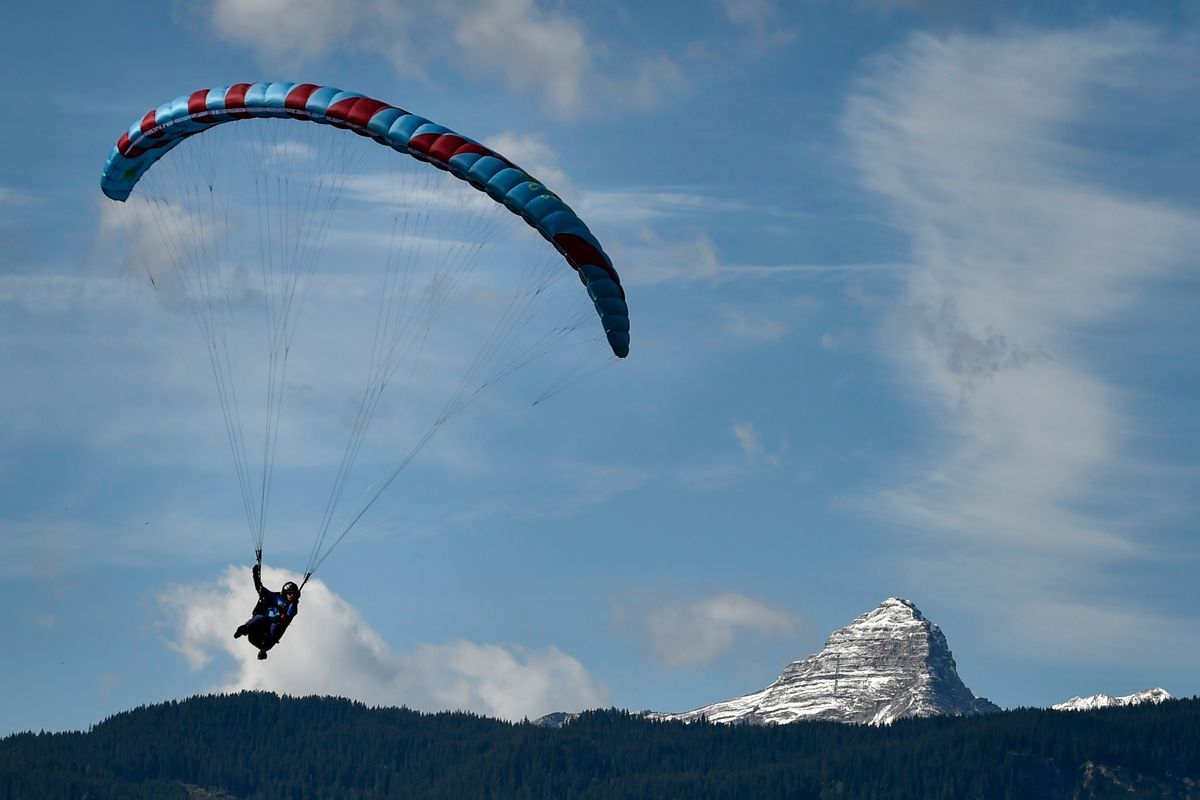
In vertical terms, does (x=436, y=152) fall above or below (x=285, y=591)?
above

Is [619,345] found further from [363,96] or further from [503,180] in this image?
[363,96]

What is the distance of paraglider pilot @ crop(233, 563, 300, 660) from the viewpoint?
216 feet

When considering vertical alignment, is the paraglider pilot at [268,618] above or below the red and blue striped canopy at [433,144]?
below

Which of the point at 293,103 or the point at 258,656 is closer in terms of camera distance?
the point at 258,656

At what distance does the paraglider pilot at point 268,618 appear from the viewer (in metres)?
65.9

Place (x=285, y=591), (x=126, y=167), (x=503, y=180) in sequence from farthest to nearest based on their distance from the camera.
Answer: (x=126, y=167)
(x=503, y=180)
(x=285, y=591)

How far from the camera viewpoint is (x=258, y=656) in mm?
66625

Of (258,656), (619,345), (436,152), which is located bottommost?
(258,656)

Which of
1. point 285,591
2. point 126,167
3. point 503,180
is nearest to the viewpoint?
point 285,591

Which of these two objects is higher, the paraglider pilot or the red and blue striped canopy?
the red and blue striped canopy

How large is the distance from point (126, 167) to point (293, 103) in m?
10.9

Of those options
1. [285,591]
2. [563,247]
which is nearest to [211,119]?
[563,247]

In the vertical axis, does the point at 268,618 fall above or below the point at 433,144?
below

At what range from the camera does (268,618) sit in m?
66.1
